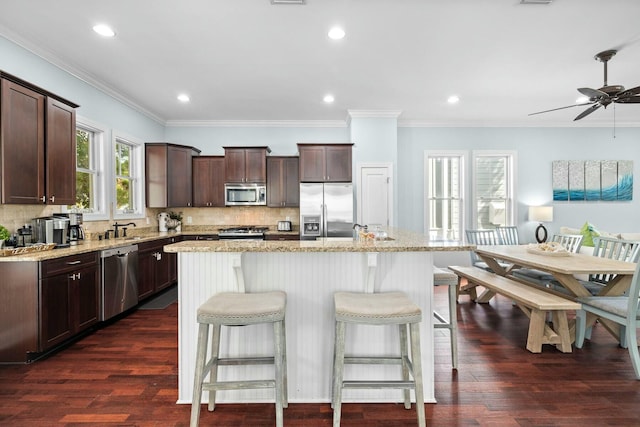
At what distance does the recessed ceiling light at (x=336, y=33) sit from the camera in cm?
292

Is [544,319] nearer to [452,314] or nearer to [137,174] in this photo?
[452,314]

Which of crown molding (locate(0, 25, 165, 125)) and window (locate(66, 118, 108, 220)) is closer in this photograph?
crown molding (locate(0, 25, 165, 125))

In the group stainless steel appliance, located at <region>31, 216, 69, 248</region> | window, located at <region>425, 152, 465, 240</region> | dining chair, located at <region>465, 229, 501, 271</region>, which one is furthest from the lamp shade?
stainless steel appliance, located at <region>31, 216, 69, 248</region>

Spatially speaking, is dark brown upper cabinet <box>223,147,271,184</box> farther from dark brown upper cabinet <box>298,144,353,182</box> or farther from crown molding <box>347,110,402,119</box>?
crown molding <box>347,110,402,119</box>

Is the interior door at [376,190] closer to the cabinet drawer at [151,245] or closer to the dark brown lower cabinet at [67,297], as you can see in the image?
the cabinet drawer at [151,245]

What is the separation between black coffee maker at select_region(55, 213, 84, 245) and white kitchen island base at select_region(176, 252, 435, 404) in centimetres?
224

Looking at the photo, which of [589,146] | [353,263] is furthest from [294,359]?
[589,146]

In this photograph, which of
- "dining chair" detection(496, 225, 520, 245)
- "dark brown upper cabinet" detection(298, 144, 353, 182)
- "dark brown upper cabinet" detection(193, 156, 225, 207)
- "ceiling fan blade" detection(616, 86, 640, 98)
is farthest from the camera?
"dark brown upper cabinet" detection(193, 156, 225, 207)

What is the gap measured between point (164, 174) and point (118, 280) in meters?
2.31

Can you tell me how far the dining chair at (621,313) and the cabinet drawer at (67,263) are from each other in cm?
466

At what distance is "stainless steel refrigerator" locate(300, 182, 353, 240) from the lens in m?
5.25

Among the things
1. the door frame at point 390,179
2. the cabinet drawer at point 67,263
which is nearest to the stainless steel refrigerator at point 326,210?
the door frame at point 390,179

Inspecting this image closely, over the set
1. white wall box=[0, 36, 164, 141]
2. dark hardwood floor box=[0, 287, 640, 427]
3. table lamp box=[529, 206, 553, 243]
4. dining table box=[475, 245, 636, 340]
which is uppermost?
white wall box=[0, 36, 164, 141]

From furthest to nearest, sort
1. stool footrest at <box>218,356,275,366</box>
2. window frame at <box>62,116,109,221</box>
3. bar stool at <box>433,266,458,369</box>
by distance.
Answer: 1. window frame at <box>62,116,109,221</box>
2. bar stool at <box>433,266,458,369</box>
3. stool footrest at <box>218,356,275,366</box>
